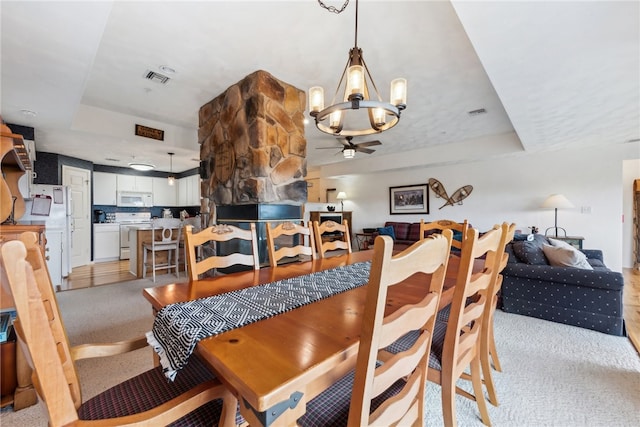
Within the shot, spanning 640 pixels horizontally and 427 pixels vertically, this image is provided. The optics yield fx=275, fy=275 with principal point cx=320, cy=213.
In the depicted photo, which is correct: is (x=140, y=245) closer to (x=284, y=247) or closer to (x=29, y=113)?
(x=29, y=113)

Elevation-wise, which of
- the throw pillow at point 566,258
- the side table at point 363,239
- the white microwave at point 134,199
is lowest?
the side table at point 363,239

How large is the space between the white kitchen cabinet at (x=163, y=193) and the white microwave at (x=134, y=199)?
149 millimetres

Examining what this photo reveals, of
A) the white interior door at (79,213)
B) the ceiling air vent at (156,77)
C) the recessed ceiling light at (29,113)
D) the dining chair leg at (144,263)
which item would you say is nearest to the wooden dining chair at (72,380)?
the ceiling air vent at (156,77)

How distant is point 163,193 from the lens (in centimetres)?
748

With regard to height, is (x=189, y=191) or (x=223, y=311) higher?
(x=189, y=191)

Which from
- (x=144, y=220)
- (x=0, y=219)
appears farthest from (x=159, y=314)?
(x=144, y=220)

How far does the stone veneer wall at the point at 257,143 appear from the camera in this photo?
2768 mm

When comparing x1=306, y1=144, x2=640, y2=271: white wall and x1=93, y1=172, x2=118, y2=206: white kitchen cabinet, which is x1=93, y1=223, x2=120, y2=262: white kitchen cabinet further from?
x1=306, y1=144, x2=640, y2=271: white wall

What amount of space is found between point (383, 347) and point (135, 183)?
26.1 feet

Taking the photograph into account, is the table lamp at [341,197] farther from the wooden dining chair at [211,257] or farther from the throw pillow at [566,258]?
the wooden dining chair at [211,257]

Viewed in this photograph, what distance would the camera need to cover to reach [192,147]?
4.45m

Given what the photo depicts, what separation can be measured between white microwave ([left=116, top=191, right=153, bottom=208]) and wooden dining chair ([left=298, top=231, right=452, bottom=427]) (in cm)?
757

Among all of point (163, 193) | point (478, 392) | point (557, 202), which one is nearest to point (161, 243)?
point (163, 193)

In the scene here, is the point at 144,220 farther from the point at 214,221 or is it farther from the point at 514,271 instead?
the point at 514,271
